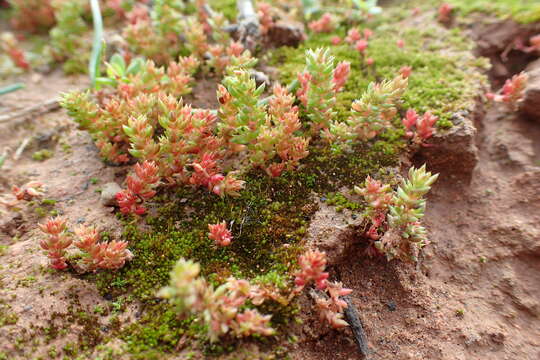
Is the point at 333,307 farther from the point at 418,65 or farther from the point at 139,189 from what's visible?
the point at 418,65

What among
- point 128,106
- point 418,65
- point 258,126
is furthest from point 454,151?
point 128,106

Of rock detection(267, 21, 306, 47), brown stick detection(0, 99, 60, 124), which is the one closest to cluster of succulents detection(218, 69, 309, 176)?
rock detection(267, 21, 306, 47)

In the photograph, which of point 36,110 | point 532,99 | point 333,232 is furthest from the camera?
point 36,110

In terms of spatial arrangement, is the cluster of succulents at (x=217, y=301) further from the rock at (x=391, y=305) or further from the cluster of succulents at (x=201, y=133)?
the rock at (x=391, y=305)

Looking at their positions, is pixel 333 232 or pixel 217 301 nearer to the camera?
pixel 217 301

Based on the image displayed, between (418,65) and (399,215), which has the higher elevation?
(418,65)

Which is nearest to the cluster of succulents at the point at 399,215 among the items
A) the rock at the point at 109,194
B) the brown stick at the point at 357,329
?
the brown stick at the point at 357,329

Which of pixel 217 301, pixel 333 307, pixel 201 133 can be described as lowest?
pixel 333 307

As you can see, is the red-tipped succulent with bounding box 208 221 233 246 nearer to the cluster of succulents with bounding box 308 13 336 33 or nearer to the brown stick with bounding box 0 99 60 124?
the brown stick with bounding box 0 99 60 124

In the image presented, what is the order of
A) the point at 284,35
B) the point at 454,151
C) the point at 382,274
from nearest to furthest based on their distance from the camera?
1. the point at 382,274
2. the point at 454,151
3. the point at 284,35
